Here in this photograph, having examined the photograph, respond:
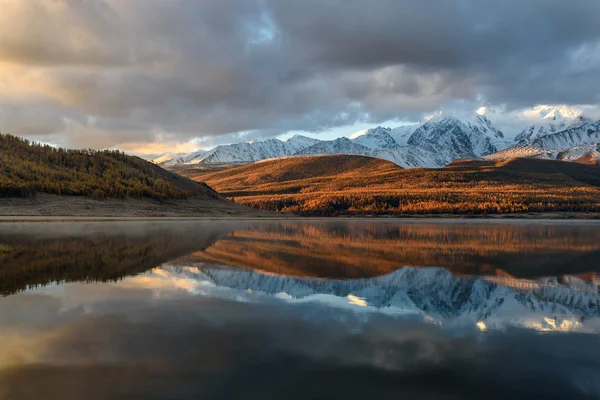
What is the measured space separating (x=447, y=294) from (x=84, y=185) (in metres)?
75.2

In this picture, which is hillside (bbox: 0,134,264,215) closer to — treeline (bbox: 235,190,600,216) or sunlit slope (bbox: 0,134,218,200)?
sunlit slope (bbox: 0,134,218,200)

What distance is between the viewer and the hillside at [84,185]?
2712 inches

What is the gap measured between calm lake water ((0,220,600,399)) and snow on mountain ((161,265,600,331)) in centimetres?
8

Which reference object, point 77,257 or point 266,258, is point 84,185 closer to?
point 77,257

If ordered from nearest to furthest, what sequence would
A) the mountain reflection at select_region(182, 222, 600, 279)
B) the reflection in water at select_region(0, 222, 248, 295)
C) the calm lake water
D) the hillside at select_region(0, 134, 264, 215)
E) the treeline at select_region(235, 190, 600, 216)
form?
the calm lake water, the reflection in water at select_region(0, 222, 248, 295), the mountain reflection at select_region(182, 222, 600, 279), the hillside at select_region(0, 134, 264, 215), the treeline at select_region(235, 190, 600, 216)

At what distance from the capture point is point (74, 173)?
86.2m

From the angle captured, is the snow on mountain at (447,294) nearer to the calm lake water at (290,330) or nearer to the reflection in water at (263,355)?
the calm lake water at (290,330)

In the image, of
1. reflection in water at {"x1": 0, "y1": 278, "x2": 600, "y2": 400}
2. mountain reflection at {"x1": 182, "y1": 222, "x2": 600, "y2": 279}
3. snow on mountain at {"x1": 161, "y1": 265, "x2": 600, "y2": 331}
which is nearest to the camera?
reflection in water at {"x1": 0, "y1": 278, "x2": 600, "y2": 400}

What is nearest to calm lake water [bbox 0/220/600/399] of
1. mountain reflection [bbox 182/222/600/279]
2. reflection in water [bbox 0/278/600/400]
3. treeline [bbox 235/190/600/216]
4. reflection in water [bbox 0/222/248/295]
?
reflection in water [bbox 0/278/600/400]

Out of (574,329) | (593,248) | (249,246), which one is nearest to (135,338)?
(574,329)

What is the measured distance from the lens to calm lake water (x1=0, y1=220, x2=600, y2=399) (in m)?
9.47

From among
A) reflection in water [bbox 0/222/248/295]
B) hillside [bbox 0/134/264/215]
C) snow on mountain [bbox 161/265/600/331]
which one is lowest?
snow on mountain [bbox 161/265/600/331]

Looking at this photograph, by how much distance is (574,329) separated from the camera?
14344 millimetres

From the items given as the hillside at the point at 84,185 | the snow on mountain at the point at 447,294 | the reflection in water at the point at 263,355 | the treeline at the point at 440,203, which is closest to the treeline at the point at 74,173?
the hillside at the point at 84,185
